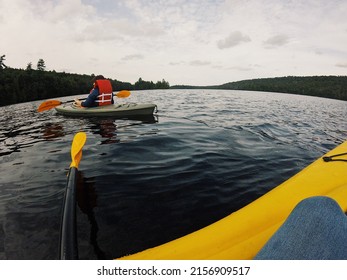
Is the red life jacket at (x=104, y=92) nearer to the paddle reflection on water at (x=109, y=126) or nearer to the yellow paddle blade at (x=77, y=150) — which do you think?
the paddle reflection on water at (x=109, y=126)

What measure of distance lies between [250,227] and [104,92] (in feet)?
34.9

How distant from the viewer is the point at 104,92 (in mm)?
11227

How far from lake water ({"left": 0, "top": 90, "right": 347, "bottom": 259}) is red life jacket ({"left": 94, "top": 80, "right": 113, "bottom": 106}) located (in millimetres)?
3711

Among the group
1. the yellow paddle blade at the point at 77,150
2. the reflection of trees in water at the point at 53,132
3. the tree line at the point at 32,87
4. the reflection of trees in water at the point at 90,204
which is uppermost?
the tree line at the point at 32,87

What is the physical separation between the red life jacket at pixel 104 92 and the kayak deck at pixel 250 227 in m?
10.1

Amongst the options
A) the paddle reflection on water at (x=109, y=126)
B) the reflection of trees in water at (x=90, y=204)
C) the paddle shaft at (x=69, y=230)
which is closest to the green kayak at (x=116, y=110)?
the paddle reflection on water at (x=109, y=126)

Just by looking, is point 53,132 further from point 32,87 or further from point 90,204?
point 32,87

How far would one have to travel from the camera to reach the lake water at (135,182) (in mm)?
2766

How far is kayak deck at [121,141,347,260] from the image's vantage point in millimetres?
1740

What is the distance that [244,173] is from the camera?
181 inches

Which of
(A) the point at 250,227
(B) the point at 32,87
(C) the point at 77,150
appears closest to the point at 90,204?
(C) the point at 77,150

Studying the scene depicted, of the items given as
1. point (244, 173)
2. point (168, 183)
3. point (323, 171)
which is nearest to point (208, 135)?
point (244, 173)
